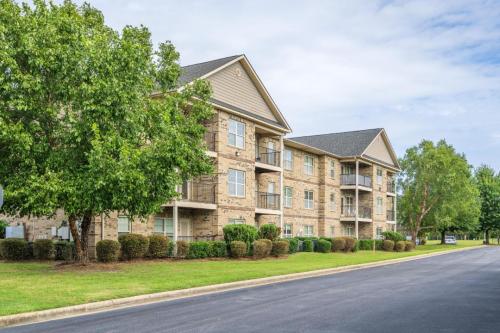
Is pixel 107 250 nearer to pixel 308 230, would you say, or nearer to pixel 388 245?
pixel 308 230

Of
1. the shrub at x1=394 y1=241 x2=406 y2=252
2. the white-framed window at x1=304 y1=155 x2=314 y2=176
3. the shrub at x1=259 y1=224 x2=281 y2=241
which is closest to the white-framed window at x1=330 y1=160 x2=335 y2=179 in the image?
the white-framed window at x1=304 y1=155 x2=314 y2=176

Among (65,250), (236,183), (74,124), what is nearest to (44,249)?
(65,250)

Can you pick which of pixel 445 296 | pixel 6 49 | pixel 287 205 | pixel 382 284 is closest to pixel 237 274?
pixel 382 284

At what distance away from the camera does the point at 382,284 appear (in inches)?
680

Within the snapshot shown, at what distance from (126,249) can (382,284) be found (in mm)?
11939

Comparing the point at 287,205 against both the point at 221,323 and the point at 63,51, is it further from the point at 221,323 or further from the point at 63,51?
the point at 221,323

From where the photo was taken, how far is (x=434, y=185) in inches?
2317

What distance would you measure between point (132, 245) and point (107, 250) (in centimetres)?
148

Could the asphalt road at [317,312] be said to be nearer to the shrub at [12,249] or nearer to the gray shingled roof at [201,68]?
the shrub at [12,249]

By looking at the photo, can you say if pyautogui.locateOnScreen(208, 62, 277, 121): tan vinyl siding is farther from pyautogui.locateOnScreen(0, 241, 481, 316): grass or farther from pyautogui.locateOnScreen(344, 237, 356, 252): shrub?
pyautogui.locateOnScreen(344, 237, 356, 252): shrub

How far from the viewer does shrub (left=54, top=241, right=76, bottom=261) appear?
25000mm

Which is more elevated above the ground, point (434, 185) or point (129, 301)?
point (434, 185)

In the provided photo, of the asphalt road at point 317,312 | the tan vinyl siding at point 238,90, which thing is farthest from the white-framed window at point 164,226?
the asphalt road at point 317,312

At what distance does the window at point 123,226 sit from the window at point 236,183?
6.63 m
